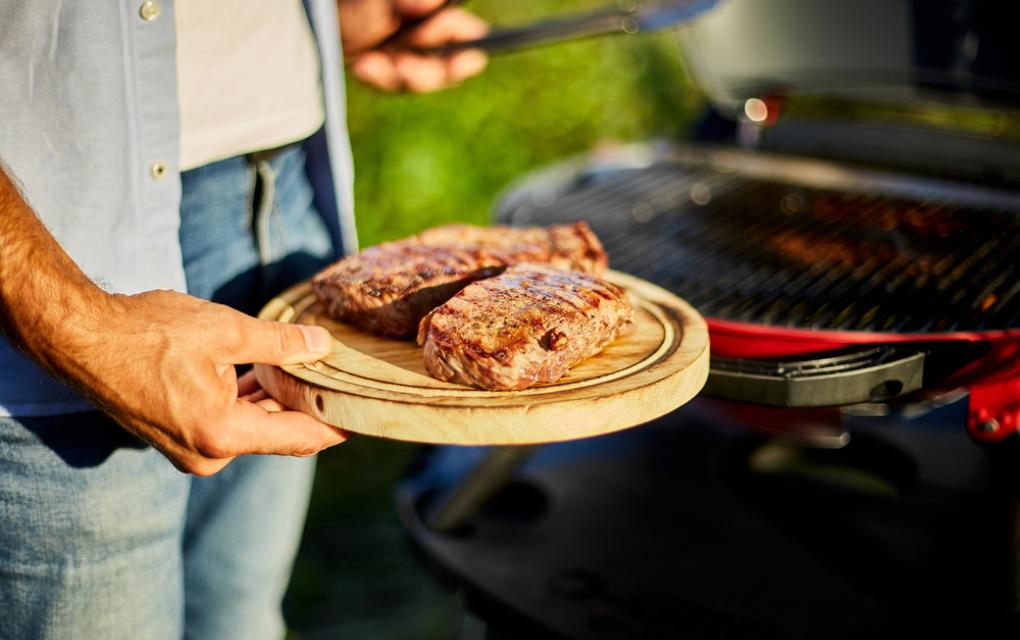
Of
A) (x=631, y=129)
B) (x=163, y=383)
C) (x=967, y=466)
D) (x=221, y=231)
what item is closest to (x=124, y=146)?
(x=221, y=231)

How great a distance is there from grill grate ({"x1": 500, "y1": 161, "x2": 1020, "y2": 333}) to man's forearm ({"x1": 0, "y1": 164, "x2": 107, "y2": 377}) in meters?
1.33

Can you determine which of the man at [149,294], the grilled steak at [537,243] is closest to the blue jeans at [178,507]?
the man at [149,294]

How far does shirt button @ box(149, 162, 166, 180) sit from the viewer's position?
1.86 meters

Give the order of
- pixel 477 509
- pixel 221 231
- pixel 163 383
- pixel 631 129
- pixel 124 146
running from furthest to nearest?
pixel 631 129 → pixel 477 509 → pixel 221 231 → pixel 124 146 → pixel 163 383

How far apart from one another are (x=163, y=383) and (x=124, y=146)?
535mm

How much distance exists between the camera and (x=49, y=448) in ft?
6.04

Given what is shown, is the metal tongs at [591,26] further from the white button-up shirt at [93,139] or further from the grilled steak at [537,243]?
the white button-up shirt at [93,139]

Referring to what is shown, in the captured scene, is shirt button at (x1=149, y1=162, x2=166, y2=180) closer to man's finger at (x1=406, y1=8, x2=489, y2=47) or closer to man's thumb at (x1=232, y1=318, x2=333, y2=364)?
man's thumb at (x1=232, y1=318, x2=333, y2=364)

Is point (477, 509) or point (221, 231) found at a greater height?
point (221, 231)

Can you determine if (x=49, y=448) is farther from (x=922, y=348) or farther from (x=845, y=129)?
(x=845, y=129)

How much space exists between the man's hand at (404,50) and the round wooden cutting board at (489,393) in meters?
1.13

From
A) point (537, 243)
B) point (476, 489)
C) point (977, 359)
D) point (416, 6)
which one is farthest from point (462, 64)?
point (977, 359)

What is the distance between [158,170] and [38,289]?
385mm

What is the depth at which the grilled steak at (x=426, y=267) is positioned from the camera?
1946 mm
